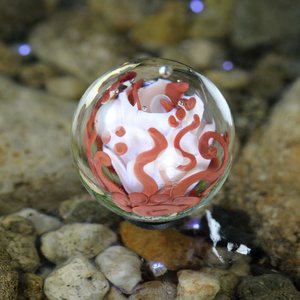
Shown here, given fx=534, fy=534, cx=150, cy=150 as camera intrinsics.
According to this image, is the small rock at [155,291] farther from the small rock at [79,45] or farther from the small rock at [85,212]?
the small rock at [79,45]

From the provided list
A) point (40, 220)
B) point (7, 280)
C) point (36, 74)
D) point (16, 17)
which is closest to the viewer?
point (7, 280)

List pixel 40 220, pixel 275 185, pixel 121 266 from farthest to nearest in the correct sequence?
pixel 275 185 → pixel 40 220 → pixel 121 266

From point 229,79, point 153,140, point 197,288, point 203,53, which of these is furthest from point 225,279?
point 203,53

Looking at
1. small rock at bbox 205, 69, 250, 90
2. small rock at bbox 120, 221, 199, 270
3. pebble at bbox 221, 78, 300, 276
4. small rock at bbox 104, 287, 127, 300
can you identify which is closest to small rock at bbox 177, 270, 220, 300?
small rock at bbox 120, 221, 199, 270

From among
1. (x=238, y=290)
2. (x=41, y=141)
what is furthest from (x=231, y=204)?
(x=41, y=141)

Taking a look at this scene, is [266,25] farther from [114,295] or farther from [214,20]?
[114,295]

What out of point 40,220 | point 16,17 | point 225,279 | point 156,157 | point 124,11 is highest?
point 156,157

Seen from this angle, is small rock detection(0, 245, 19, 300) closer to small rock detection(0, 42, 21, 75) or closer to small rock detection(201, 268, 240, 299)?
small rock detection(201, 268, 240, 299)
